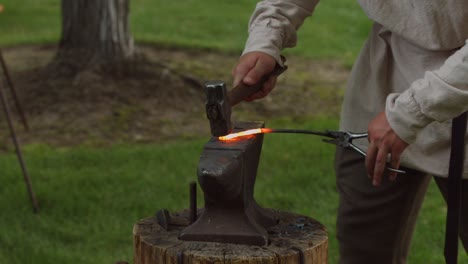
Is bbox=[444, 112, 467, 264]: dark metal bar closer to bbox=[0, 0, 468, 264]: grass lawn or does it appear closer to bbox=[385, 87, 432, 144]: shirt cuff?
bbox=[385, 87, 432, 144]: shirt cuff

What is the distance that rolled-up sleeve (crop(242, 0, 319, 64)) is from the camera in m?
2.99

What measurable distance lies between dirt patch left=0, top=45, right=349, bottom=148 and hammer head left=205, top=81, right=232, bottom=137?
155 inches

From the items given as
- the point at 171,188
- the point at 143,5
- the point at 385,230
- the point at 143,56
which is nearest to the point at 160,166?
the point at 171,188

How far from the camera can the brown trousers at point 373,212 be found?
3076 millimetres

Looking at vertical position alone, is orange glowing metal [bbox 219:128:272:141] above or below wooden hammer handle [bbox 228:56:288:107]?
Result: below

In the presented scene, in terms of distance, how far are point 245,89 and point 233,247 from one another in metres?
0.55

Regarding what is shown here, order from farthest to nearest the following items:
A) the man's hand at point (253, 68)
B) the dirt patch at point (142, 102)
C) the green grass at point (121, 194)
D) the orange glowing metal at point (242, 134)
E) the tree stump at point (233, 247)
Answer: the dirt patch at point (142, 102)
the green grass at point (121, 194)
the man's hand at point (253, 68)
the orange glowing metal at point (242, 134)
the tree stump at point (233, 247)

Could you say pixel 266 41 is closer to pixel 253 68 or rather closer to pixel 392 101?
pixel 253 68

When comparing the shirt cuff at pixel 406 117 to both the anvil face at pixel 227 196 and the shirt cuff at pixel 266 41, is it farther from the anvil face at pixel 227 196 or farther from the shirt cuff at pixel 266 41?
the shirt cuff at pixel 266 41

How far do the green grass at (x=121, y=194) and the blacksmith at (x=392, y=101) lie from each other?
1.45 metres

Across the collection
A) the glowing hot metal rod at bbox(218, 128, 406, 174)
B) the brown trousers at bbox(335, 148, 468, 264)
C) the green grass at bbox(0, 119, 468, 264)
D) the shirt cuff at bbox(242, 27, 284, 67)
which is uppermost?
the shirt cuff at bbox(242, 27, 284, 67)

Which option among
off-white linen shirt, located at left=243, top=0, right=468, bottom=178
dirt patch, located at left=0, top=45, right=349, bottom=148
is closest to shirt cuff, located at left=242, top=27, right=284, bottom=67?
off-white linen shirt, located at left=243, top=0, right=468, bottom=178

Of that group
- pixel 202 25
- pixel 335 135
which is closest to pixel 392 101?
pixel 335 135

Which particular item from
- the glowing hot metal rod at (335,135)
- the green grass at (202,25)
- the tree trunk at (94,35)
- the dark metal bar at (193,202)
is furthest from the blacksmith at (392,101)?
the green grass at (202,25)
